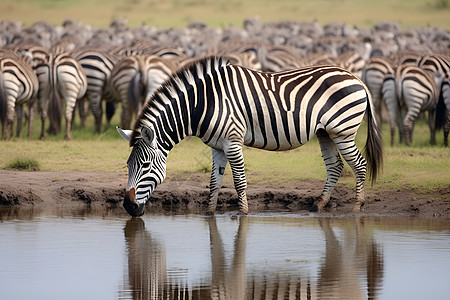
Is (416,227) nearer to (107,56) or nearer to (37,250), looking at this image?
(37,250)

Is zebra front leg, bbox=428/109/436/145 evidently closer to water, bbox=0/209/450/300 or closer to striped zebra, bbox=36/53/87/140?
striped zebra, bbox=36/53/87/140

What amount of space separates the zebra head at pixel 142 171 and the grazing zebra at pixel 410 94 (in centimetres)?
771

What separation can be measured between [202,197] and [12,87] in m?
6.38

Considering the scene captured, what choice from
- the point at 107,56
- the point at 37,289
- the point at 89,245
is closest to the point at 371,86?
the point at 107,56

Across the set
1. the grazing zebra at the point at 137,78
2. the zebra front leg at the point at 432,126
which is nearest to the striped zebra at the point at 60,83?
the grazing zebra at the point at 137,78

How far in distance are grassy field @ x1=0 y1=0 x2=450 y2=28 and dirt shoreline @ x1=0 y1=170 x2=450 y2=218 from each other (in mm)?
51109

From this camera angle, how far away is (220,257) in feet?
22.8

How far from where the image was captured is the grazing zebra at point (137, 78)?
16.2 metres

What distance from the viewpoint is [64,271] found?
6.31 meters

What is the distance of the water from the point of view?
5.83 meters

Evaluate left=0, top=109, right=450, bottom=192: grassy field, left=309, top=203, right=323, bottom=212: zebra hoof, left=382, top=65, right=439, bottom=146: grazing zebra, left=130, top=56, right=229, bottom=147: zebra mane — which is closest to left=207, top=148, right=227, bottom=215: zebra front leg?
left=130, top=56, right=229, bottom=147: zebra mane

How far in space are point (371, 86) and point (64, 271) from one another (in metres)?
11.9

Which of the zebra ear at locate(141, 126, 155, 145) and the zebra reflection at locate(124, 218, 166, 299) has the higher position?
the zebra ear at locate(141, 126, 155, 145)

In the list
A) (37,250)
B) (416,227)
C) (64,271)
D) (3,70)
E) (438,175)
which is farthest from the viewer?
(3,70)
